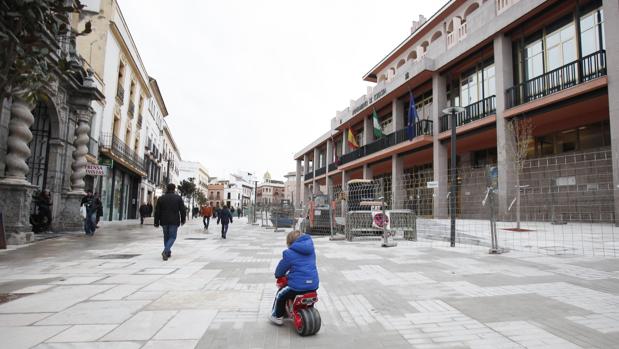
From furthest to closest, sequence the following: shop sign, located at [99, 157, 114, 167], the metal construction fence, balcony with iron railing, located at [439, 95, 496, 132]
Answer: shop sign, located at [99, 157, 114, 167] → balcony with iron railing, located at [439, 95, 496, 132] → the metal construction fence

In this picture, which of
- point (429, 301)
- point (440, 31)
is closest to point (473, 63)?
point (440, 31)

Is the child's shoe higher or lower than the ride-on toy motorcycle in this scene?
lower

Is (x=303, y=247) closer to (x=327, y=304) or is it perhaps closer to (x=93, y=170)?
(x=327, y=304)

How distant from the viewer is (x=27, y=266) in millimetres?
6516

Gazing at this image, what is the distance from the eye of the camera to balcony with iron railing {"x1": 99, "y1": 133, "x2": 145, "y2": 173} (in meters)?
21.2

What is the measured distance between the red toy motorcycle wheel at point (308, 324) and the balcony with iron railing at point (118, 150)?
21.7 meters

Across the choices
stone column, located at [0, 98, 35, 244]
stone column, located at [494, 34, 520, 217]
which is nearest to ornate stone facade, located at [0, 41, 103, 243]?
stone column, located at [0, 98, 35, 244]

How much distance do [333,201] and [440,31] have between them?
1948 centimetres

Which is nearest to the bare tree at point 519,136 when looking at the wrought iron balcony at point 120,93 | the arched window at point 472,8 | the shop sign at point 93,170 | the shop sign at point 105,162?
the arched window at point 472,8

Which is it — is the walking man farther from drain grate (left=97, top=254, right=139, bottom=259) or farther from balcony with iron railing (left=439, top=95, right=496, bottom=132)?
balcony with iron railing (left=439, top=95, right=496, bottom=132)

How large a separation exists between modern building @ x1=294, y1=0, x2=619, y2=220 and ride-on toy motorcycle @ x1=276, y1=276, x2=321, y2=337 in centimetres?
764

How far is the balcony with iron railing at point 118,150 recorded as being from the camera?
2122cm

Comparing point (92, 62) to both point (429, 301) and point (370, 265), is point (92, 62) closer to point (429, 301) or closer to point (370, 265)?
point (370, 265)

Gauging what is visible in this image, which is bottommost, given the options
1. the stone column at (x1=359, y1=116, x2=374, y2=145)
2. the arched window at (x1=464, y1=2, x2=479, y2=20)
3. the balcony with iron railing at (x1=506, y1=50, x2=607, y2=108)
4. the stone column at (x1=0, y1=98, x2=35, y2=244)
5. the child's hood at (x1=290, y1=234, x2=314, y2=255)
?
the child's hood at (x1=290, y1=234, x2=314, y2=255)
